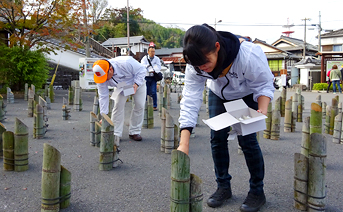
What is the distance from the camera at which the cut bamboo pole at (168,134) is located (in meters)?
5.00

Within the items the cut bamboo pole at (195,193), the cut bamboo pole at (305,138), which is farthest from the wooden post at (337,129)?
the cut bamboo pole at (195,193)

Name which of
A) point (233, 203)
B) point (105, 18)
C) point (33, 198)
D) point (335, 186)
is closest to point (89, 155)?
point (33, 198)

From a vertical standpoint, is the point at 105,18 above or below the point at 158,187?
above

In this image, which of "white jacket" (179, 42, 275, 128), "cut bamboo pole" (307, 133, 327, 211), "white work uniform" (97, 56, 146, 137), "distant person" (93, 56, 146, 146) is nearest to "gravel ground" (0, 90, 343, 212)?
"cut bamboo pole" (307, 133, 327, 211)

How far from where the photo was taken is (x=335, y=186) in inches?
146

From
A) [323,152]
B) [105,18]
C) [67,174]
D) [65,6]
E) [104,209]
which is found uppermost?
[105,18]

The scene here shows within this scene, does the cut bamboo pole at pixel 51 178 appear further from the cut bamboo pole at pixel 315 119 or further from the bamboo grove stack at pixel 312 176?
the cut bamboo pole at pixel 315 119

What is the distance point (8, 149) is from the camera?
401cm

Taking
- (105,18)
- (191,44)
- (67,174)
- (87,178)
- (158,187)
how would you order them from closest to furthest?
(191,44) < (67,174) < (158,187) < (87,178) < (105,18)

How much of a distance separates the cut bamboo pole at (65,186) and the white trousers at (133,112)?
2.45 metres

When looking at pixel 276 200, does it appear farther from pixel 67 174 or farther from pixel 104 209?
pixel 67 174

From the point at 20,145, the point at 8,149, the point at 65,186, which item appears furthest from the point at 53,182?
the point at 8,149

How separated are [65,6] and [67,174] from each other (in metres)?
11.9

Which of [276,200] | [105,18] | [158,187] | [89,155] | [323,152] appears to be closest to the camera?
[323,152]
